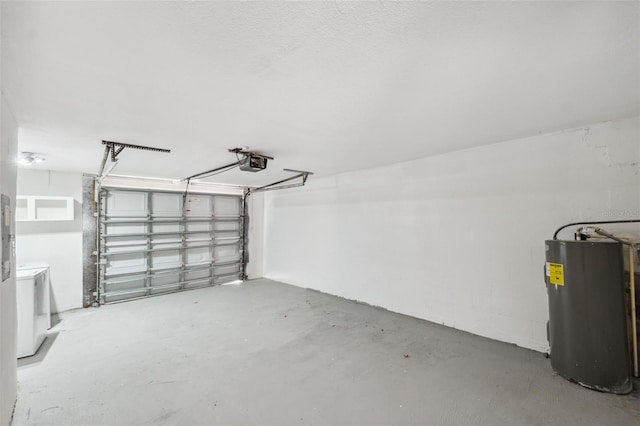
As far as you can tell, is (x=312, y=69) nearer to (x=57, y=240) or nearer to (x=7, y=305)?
(x=7, y=305)

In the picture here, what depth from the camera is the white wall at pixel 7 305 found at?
162cm

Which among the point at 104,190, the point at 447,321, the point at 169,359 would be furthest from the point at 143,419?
the point at 104,190

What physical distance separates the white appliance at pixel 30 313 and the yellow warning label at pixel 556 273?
508 centimetres

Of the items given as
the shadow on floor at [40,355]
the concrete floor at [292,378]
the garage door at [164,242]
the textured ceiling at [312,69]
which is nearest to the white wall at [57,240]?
the garage door at [164,242]

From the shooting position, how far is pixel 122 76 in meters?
1.54

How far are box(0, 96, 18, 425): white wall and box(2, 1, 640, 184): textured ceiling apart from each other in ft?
0.73

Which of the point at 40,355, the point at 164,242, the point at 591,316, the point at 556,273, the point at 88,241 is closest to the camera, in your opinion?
the point at 591,316

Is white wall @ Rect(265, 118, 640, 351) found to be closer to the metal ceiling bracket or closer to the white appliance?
the metal ceiling bracket

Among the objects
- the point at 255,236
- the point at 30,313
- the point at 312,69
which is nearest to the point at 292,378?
the point at 312,69

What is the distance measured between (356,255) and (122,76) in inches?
153

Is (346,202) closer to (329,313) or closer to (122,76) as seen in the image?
(329,313)

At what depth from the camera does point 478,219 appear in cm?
320

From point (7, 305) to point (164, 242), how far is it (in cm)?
372

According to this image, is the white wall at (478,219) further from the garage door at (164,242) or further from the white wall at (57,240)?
the white wall at (57,240)
